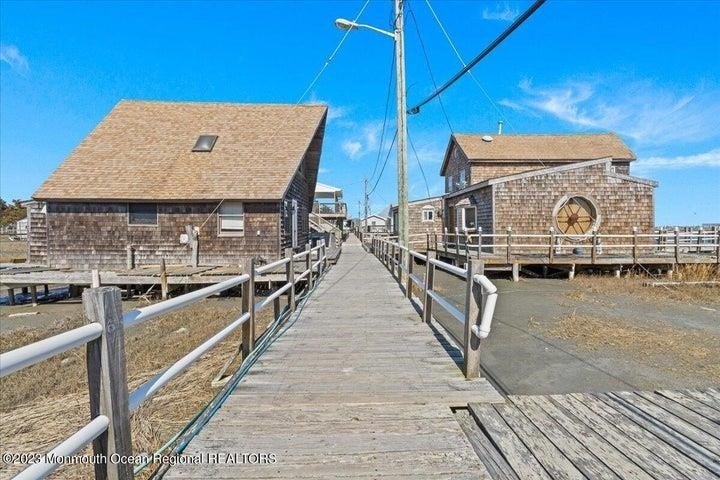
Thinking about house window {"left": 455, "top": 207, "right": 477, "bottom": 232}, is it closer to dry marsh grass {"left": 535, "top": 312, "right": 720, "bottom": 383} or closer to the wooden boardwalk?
dry marsh grass {"left": 535, "top": 312, "right": 720, "bottom": 383}

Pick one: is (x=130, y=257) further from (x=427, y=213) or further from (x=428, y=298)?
(x=427, y=213)

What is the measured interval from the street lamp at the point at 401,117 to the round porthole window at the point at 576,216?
10.4 metres

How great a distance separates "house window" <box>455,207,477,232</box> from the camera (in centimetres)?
2214

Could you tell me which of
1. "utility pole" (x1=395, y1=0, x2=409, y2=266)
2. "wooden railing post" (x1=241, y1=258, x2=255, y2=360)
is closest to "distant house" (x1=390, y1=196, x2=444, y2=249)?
"utility pole" (x1=395, y1=0, x2=409, y2=266)

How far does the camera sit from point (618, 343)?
683 cm

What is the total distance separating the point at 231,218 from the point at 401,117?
25.3ft

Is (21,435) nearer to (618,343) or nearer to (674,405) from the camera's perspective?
(674,405)

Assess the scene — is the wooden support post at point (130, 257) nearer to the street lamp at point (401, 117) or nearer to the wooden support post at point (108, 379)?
the street lamp at point (401, 117)

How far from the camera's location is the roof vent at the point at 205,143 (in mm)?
16984

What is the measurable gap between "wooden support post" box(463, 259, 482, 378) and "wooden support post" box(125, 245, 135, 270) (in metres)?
14.9

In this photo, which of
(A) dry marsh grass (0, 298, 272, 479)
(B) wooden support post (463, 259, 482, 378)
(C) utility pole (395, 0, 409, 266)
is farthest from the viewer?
(C) utility pole (395, 0, 409, 266)

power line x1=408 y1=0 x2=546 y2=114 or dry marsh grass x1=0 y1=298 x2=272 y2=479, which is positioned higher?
power line x1=408 y1=0 x2=546 y2=114

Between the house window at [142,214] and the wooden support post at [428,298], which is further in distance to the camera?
the house window at [142,214]

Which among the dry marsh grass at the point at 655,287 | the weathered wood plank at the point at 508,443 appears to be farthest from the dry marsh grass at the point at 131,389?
the dry marsh grass at the point at 655,287
